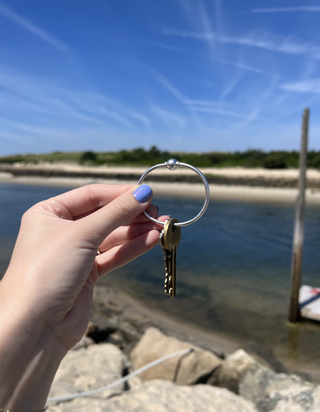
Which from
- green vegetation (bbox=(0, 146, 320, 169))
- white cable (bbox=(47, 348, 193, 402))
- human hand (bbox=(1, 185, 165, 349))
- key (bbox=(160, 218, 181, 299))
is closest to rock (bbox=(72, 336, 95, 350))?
white cable (bbox=(47, 348, 193, 402))

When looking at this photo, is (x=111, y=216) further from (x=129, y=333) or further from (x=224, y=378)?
(x=129, y=333)

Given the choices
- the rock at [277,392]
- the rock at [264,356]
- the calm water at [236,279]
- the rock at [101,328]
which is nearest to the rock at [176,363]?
the rock at [277,392]

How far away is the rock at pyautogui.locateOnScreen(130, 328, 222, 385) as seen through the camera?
16.4 feet

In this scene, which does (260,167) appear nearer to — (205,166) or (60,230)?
(205,166)

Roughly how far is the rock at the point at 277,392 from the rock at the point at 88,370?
215cm

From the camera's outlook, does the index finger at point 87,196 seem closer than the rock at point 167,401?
Yes

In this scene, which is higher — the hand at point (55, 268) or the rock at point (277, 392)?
the hand at point (55, 268)

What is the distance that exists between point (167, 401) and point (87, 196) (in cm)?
345

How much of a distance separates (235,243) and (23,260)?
1587 cm

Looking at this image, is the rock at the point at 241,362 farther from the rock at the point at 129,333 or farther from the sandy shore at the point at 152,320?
the rock at the point at 129,333

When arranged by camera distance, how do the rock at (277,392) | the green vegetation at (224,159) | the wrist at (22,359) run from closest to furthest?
the wrist at (22,359) < the rock at (277,392) < the green vegetation at (224,159)

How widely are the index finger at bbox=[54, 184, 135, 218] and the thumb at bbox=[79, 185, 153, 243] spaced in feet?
1.16

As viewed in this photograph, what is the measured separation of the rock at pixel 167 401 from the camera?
3.88 m

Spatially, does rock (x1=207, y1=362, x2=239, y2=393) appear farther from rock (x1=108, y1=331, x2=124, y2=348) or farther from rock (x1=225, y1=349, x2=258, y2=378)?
rock (x1=108, y1=331, x2=124, y2=348)
